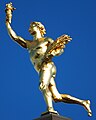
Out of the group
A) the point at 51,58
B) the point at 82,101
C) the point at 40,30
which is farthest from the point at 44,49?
the point at 82,101

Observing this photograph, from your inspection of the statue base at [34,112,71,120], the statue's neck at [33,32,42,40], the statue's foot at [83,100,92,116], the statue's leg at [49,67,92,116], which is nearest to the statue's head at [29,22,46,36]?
the statue's neck at [33,32,42,40]

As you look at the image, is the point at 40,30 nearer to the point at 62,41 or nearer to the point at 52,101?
the point at 62,41

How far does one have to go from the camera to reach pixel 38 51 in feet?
28.2

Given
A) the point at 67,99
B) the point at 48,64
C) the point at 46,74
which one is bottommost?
the point at 67,99

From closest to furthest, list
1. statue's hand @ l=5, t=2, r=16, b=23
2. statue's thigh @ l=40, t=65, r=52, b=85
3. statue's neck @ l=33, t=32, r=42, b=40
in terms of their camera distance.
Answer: statue's thigh @ l=40, t=65, r=52, b=85
statue's neck @ l=33, t=32, r=42, b=40
statue's hand @ l=5, t=2, r=16, b=23

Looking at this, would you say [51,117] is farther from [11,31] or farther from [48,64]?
[11,31]

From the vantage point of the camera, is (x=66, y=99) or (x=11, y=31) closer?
(x=66, y=99)

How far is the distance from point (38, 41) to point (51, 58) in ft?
2.01

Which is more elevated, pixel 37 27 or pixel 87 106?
pixel 37 27

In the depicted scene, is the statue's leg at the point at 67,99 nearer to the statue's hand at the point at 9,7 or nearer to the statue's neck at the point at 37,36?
the statue's neck at the point at 37,36

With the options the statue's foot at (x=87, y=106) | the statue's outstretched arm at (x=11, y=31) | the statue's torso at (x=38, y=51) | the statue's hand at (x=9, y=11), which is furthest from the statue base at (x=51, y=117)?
the statue's hand at (x=9, y=11)

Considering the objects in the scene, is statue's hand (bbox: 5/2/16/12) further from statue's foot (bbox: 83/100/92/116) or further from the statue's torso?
statue's foot (bbox: 83/100/92/116)

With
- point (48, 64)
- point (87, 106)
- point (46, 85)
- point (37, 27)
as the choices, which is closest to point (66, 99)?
point (87, 106)

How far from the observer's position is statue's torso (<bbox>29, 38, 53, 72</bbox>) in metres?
Result: 8.52
